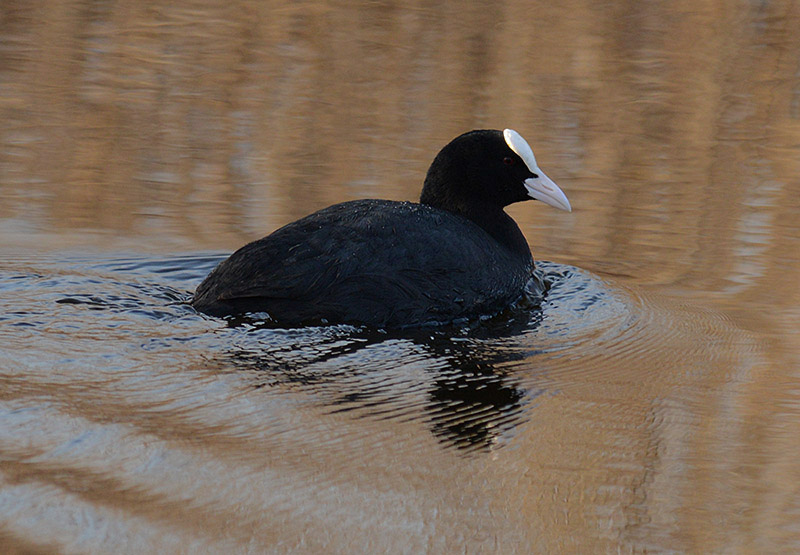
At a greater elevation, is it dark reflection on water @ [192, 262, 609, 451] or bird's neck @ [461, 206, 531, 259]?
bird's neck @ [461, 206, 531, 259]

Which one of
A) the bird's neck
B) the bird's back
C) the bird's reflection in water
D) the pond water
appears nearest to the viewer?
the pond water

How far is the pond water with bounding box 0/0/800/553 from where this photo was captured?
2873 millimetres

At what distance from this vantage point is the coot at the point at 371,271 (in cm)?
436

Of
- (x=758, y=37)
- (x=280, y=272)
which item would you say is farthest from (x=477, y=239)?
(x=758, y=37)

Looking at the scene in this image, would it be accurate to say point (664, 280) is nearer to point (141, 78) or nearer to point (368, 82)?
point (368, 82)

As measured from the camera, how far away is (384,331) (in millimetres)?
4441

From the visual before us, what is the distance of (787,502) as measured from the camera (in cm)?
308

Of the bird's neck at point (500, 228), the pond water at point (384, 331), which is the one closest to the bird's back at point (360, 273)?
the pond water at point (384, 331)

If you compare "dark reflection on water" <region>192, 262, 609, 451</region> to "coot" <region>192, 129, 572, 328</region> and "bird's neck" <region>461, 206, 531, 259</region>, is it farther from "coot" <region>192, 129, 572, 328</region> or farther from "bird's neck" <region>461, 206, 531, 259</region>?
"bird's neck" <region>461, 206, 531, 259</region>

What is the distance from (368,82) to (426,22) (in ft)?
6.50

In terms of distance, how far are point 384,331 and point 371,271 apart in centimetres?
25

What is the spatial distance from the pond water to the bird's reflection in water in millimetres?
16

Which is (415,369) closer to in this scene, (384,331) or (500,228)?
(384,331)

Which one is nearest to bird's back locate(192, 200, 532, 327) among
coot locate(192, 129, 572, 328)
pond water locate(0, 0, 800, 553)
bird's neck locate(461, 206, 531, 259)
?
coot locate(192, 129, 572, 328)
